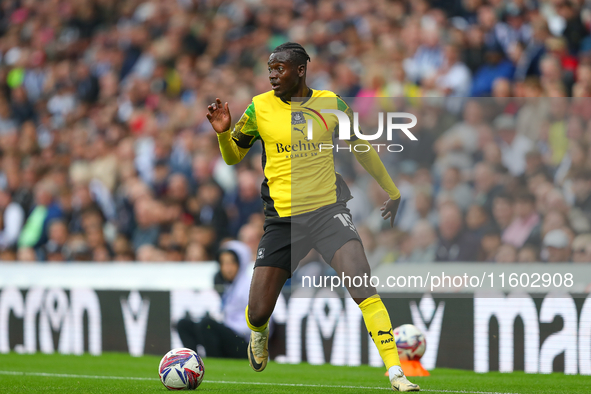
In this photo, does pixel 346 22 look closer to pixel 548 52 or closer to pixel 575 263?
pixel 548 52

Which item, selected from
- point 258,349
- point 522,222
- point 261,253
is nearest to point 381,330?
point 261,253

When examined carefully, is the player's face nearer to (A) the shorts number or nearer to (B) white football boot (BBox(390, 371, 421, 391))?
(A) the shorts number

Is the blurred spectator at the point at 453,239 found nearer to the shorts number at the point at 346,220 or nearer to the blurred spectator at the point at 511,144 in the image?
the blurred spectator at the point at 511,144

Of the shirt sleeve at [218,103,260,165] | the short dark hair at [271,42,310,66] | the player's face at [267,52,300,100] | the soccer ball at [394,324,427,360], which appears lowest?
the soccer ball at [394,324,427,360]

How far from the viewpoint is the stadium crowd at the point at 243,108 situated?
29.6 ft

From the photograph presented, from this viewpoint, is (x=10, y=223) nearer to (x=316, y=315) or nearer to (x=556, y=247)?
(x=316, y=315)

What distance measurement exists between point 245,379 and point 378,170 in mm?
2441

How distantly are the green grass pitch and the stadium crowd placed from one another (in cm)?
147

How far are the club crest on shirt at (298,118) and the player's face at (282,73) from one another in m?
0.18

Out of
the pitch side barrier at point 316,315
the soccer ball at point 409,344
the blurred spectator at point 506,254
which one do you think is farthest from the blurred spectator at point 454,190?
the soccer ball at point 409,344

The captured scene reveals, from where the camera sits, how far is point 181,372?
20.1ft

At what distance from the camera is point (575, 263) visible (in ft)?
27.1

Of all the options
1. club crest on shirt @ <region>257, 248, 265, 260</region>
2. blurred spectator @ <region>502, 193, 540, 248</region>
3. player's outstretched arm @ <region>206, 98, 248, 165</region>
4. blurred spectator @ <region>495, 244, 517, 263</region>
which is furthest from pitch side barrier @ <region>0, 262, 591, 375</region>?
player's outstretched arm @ <region>206, 98, 248, 165</region>

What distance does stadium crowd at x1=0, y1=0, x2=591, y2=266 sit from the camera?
9008mm
